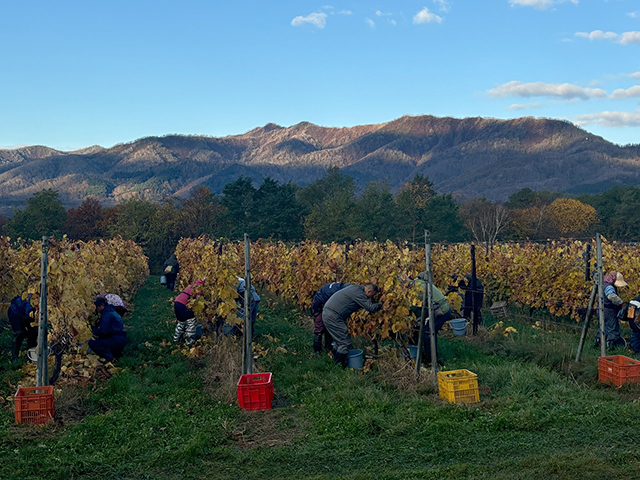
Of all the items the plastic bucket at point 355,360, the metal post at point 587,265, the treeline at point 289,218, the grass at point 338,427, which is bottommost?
the grass at point 338,427

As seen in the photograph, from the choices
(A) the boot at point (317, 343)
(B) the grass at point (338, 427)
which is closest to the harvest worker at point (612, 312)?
(B) the grass at point (338, 427)

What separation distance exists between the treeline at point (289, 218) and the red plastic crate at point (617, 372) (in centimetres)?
2832

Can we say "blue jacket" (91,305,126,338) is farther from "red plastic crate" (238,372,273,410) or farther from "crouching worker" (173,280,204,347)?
"red plastic crate" (238,372,273,410)

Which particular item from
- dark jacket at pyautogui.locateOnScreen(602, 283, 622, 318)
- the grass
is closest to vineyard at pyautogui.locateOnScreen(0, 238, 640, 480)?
the grass

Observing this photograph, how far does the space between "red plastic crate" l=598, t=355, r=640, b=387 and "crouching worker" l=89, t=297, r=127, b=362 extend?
6413 mm

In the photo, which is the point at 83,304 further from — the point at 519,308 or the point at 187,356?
the point at 519,308

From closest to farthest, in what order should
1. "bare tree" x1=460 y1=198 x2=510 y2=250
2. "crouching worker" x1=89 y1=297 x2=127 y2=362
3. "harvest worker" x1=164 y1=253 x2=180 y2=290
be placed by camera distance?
"crouching worker" x1=89 y1=297 x2=127 y2=362, "harvest worker" x1=164 y1=253 x2=180 y2=290, "bare tree" x1=460 y1=198 x2=510 y2=250

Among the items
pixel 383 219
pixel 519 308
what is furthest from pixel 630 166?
pixel 519 308

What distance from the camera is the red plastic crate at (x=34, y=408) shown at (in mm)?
5699

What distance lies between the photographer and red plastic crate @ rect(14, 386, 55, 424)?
5699 mm

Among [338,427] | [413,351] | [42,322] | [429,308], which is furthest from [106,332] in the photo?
[429,308]

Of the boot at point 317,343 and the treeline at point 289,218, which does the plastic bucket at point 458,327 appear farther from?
the treeline at point 289,218

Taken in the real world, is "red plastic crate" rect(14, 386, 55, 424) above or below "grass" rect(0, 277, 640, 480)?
above

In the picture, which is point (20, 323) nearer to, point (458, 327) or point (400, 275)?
point (400, 275)
